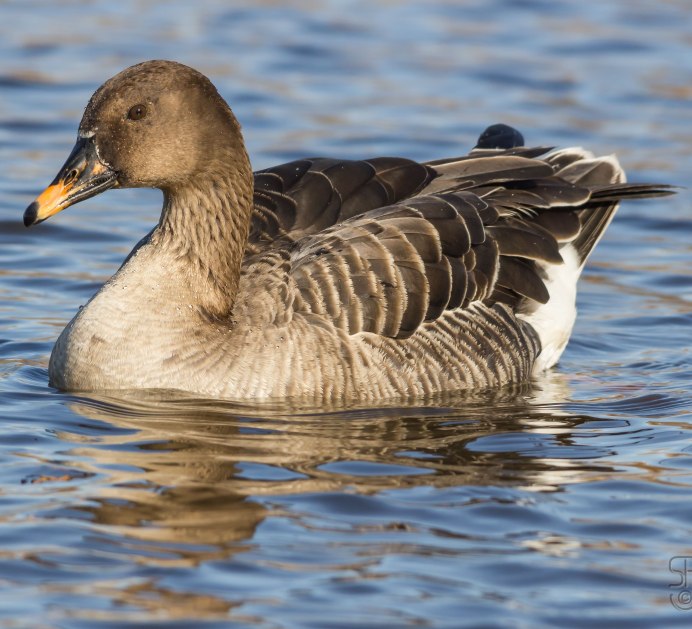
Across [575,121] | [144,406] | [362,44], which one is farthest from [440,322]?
[362,44]

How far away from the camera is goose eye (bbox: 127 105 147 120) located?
32.0ft

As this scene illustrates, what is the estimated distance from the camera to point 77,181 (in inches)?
380

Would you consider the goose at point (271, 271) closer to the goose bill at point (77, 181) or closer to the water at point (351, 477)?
the goose bill at point (77, 181)

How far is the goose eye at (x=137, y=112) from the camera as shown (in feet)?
32.0

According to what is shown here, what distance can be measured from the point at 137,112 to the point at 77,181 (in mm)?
610

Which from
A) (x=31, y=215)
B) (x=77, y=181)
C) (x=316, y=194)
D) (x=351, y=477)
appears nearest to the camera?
(x=351, y=477)

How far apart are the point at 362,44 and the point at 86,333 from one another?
1190cm

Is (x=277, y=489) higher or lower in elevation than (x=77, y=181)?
lower

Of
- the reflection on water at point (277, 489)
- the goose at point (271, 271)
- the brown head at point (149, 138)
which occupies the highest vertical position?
the brown head at point (149, 138)

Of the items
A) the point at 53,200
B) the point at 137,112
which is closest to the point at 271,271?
the point at 137,112

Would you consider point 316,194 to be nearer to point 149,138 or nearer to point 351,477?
point 149,138

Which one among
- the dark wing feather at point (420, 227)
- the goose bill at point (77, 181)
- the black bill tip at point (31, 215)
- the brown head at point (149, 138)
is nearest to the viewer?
the black bill tip at point (31, 215)

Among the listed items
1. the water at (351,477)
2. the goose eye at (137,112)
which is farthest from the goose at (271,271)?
the water at (351,477)

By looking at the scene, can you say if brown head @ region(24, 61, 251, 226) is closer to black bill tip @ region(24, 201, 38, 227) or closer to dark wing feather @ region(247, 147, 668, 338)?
black bill tip @ region(24, 201, 38, 227)
